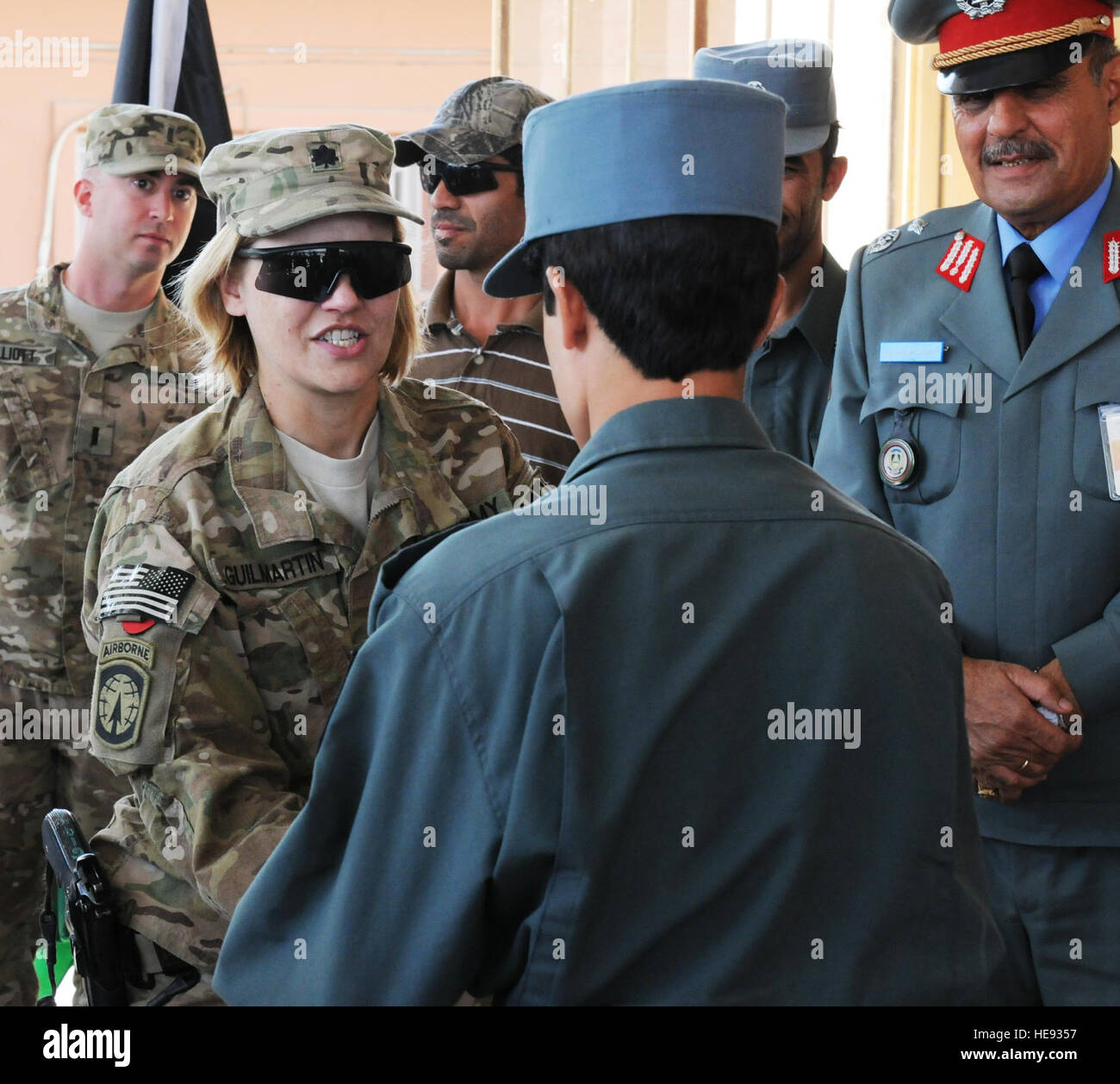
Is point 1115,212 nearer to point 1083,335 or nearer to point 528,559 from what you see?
point 1083,335

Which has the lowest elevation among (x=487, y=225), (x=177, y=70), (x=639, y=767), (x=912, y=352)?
(x=639, y=767)

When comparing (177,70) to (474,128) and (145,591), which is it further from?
(145,591)

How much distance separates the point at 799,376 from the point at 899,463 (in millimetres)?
A: 575

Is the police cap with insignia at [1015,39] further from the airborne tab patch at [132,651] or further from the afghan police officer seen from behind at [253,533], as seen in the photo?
the airborne tab patch at [132,651]

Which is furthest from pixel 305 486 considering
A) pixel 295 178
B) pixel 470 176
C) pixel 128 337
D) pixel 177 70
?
pixel 177 70

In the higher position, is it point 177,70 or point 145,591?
point 177,70

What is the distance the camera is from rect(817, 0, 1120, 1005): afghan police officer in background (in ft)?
5.88

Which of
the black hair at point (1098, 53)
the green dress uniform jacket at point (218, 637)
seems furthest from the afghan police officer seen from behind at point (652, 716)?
the black hair at point (1098, 53)

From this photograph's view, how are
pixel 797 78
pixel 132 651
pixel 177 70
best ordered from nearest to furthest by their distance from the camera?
pixel 132 651 < pixel 797 78 < pixel 177 70

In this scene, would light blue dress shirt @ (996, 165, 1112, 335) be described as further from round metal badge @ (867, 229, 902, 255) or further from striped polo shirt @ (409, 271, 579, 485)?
striped polo shirt @ (409, 271, 579, 485)

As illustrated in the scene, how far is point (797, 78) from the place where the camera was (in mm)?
2486

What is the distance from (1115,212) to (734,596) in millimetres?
1220

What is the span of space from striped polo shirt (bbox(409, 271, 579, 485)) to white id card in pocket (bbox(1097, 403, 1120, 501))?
104 cm

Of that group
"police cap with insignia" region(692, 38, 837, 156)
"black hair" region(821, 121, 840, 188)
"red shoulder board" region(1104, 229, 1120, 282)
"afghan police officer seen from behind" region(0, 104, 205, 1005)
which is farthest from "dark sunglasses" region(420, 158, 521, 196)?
"red shoulder board" region(1104, 229, 1120, 282)
